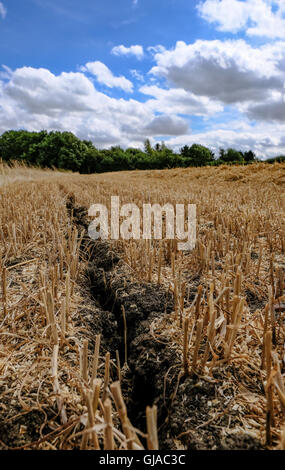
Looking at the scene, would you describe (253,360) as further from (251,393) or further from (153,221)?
(153,221)

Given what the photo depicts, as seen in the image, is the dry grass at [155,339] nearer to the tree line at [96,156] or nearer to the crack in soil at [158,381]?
the crack in soil at [158,381]

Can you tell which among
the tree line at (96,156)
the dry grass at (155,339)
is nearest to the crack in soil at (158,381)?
the dry grass at (155,339)

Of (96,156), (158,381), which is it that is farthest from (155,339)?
(96,156)

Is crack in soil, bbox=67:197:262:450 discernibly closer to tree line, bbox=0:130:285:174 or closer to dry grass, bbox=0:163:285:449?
dry grass, bbox=0:163:285:449

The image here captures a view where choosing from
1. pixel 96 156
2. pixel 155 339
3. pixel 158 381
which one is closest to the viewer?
pixel 158 381

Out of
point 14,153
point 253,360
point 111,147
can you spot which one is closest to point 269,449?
point 253,360

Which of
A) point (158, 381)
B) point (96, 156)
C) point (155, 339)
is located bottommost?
point (158, 381)

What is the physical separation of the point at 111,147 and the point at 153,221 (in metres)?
46.0

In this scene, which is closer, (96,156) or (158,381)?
(158,381)

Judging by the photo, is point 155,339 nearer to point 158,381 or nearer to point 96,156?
point 158,381

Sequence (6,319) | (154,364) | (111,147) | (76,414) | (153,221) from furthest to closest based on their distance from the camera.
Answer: (111,147), (153,221), (6,319), (154,364), (76,414)

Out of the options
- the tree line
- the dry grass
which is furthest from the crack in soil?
the tree line

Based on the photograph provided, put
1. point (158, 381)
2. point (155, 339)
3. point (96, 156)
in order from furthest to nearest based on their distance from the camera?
point (96, 156), point (155, 339), point (158, 381)

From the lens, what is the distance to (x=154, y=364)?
139 cm
